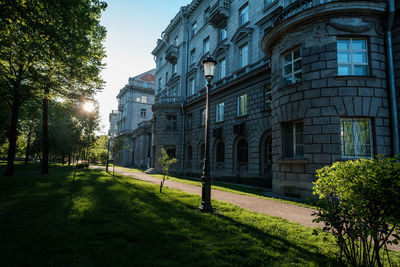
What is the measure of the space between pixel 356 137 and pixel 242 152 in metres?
9.56

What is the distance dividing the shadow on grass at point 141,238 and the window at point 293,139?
535 centimetres

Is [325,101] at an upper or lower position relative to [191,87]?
lower

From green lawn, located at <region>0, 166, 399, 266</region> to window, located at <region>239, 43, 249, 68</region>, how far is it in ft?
50.4

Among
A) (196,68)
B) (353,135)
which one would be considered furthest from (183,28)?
(353,135)

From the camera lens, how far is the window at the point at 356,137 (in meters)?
9.31

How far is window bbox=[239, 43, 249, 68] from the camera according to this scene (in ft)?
62.2

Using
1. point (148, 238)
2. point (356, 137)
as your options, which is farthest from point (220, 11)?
point (148, 238)

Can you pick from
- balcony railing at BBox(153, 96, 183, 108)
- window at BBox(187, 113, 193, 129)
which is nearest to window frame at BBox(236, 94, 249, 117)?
window at BBox(187, 113, 193, 129)

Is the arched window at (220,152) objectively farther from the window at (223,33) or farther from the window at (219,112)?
the window at (223,33)

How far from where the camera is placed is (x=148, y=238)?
4445 millimetres

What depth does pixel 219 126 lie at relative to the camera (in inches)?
815

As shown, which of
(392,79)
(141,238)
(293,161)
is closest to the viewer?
(141,238)

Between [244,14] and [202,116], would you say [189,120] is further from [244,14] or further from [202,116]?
[244,14]

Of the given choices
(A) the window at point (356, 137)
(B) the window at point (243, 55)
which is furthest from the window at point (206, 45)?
(A) the window at point (356, 137)
